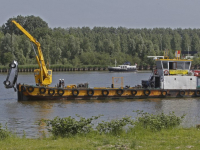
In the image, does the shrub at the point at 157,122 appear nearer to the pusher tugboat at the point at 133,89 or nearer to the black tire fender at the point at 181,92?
the pusher tugboat at the point at 133,89

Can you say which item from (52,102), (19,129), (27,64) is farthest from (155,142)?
(27,64)

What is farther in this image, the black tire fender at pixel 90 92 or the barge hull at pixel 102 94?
the black tire fender at pixel 90 92

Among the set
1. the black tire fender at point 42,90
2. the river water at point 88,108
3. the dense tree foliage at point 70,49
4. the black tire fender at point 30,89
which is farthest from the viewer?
the dense tree foliage at point 70,49

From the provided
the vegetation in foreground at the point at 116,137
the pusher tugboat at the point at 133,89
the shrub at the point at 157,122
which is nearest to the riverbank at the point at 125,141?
the vegetation in foreground at the point at 116,137

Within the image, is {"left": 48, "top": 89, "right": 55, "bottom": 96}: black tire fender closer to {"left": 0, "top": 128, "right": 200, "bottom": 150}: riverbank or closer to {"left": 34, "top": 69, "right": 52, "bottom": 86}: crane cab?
{"left": 34, "top": 69, "right": 52, "bottom": 86}: crane cab

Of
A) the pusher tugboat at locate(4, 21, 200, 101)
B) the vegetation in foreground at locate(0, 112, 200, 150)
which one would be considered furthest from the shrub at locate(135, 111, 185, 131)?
the pusher tugboat at locate(4, 21, 200, 101)

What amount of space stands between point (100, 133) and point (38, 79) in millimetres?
22222

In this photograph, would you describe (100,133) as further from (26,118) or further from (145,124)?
(26,118)

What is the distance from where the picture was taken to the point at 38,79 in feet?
121

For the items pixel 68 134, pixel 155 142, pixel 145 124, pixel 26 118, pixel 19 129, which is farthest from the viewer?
pixel 26 118

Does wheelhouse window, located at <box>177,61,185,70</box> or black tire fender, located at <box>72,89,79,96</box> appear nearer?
black tire fender, located at <box>72,89,79,96</box>

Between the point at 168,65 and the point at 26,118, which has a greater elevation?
the point at 168,65

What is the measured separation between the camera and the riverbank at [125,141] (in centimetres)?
1310

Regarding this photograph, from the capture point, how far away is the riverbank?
13.1 meters
